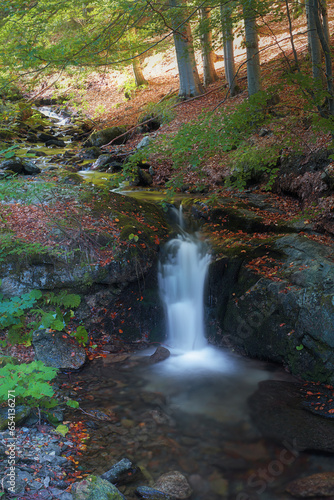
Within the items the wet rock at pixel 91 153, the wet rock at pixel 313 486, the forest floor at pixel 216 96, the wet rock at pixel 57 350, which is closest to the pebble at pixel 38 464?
the wet rock at pixel 57 350

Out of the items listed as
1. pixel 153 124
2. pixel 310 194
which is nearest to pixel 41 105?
pixel 153 124

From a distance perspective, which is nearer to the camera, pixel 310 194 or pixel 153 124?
pixel 310 194

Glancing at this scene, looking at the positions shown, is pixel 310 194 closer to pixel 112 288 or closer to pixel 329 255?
pixel 329 255

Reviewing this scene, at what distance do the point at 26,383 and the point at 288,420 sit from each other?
3333 mm

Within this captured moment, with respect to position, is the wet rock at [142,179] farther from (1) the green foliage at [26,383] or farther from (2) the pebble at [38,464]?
(2) the pebble at [38,464]

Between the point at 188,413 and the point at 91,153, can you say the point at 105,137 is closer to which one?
the point at 91,153

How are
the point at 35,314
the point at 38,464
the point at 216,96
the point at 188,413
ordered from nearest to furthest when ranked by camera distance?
the point at 38,464
the point at 188,413
the point at 35,314
the point at 216,96

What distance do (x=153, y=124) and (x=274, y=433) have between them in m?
14.4

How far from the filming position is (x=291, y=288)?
600 cm

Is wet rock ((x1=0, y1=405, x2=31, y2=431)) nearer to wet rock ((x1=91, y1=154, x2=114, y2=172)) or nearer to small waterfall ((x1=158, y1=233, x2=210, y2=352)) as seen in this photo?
small waterfall ((x1=158, y1=233, x2=210, y2=352))

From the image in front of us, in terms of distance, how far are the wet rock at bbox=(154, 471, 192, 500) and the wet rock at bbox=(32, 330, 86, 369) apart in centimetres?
252

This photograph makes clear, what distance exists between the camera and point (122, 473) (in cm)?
365
